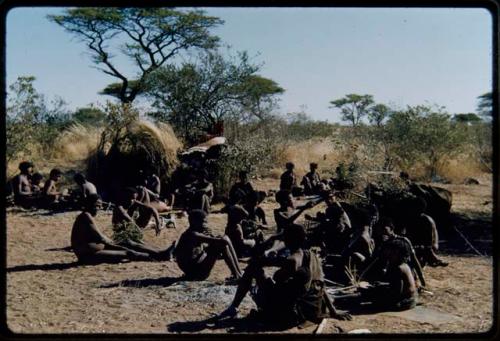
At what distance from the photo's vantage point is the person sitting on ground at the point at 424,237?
358 inches

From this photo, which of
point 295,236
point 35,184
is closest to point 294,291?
point 295,236

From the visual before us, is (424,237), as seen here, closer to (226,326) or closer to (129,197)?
(226,326)

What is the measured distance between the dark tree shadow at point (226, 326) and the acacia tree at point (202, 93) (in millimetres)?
12717

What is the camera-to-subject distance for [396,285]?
6973 millimetres

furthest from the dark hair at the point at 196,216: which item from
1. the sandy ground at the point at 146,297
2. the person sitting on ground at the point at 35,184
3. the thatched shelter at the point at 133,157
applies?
the thatched shelter at the point at 133,157

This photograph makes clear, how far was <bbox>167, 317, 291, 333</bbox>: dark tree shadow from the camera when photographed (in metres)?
6.41

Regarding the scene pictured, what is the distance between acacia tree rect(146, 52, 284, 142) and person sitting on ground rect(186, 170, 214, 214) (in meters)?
4.81

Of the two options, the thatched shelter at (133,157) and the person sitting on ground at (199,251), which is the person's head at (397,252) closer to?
the person sitting on ground at (199,251)

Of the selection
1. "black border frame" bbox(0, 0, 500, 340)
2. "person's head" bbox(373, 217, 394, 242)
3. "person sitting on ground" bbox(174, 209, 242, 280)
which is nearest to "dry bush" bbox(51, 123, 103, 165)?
"person sitting on ground" bbox(174, 209, 242, 280)

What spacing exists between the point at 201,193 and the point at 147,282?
3.41 m

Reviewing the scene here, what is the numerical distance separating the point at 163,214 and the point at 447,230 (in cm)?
548

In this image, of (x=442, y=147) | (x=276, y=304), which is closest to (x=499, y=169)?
(x=276, y=304)

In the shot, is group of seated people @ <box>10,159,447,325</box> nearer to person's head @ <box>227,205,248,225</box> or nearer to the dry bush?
person's head @ <box>227,205,248,225</box>

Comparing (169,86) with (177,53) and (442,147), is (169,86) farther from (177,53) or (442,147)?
(442,147)
